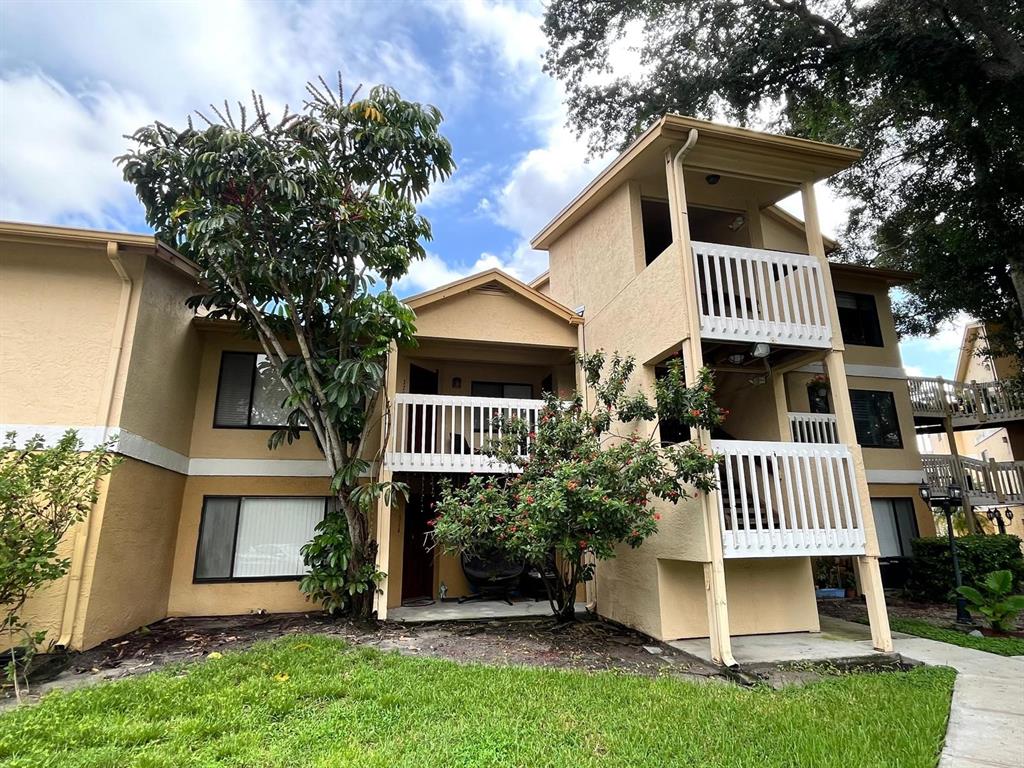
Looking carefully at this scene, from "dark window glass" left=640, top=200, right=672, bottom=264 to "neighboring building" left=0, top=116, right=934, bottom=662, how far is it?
6cm

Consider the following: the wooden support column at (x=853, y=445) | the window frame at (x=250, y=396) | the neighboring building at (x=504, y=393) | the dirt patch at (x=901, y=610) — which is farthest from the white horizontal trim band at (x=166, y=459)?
the dirt patch at (x=901, y=610)

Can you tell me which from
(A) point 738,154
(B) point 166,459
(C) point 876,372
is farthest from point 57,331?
(C) point 876,372

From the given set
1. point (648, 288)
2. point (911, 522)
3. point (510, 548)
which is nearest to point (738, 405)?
point (648, 288)

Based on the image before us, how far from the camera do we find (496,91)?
46.2ft

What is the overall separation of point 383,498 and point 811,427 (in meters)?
7.81

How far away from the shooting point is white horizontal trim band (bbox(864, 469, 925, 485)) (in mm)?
12195

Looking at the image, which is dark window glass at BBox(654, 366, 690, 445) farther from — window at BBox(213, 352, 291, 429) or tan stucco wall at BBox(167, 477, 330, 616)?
window at BBox(213, 352, 291, 429)

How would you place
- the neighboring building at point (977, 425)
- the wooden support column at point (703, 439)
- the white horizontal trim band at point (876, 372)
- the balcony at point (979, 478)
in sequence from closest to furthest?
the wooden support column at point (703, 439) → the white horizontal trim band at point (876, 372) → the balcony at point (979, 478) → the neighboring building at point (977, 425)

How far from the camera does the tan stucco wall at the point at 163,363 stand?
7.48m

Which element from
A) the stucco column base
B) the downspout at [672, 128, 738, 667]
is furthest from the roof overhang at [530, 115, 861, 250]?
the stucco column base

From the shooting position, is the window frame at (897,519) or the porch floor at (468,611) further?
the window frame at (897,519)

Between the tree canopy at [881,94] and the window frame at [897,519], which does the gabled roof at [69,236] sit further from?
the window frame at [897,519]

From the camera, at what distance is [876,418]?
1260cm

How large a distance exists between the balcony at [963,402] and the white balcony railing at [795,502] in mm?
8716
